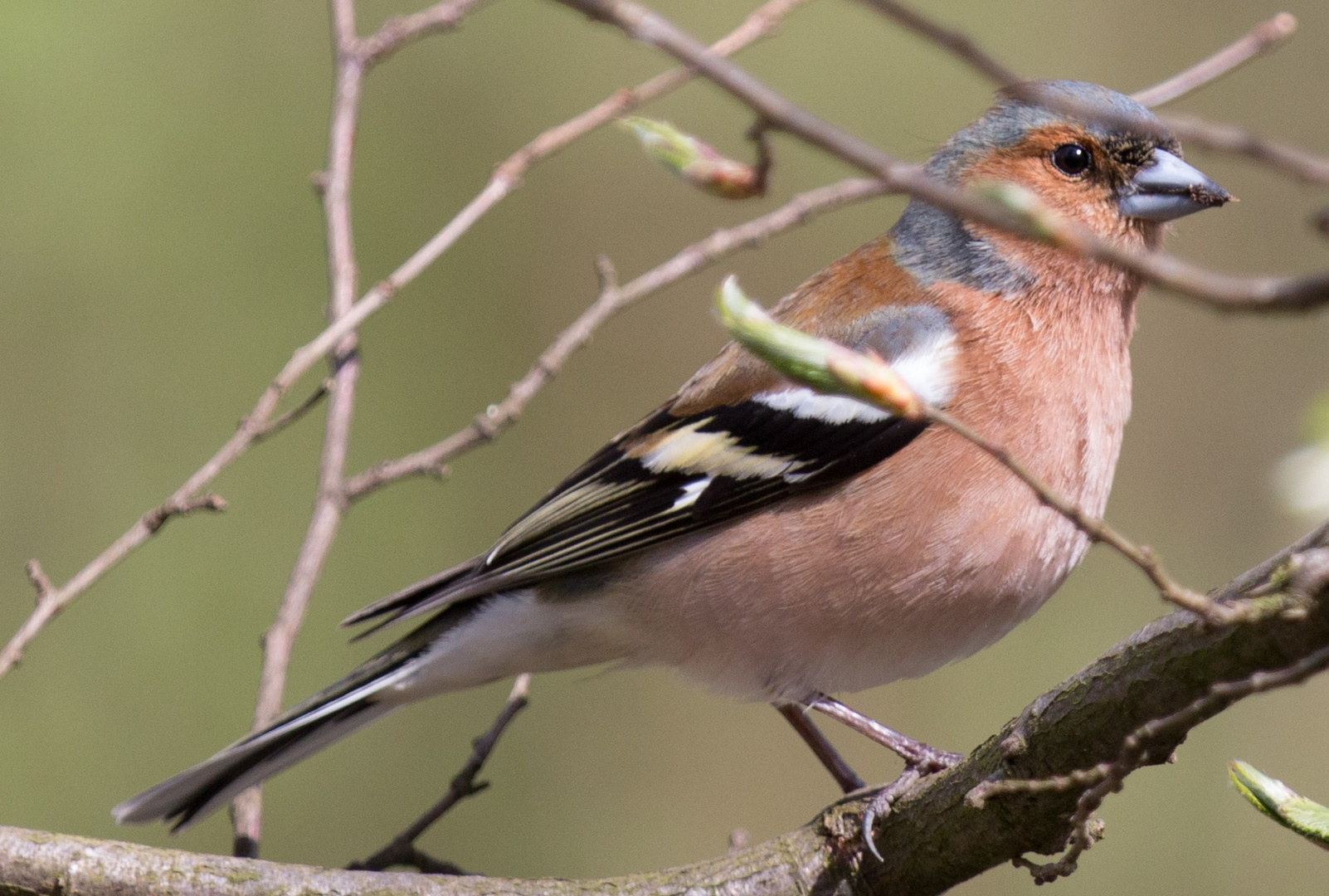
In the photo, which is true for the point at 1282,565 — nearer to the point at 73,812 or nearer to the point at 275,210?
the point at 73,812

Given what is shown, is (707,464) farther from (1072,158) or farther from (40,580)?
(40,580)

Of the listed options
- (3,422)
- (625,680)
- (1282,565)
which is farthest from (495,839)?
(1282,565)

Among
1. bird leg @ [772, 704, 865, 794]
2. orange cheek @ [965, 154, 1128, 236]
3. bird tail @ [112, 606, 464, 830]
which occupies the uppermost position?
orange cheek @ [965, 154, 1128, 236]

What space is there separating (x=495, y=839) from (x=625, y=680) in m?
0.84

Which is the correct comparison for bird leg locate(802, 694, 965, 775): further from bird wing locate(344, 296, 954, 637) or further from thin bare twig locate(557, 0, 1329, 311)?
thin bare twig locate(557, 0, 1329, 311)

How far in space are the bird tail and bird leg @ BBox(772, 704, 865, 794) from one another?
3.29 feet

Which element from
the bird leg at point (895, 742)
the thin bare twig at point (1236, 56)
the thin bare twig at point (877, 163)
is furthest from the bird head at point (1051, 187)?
the thin bare twig at point (877, 163)

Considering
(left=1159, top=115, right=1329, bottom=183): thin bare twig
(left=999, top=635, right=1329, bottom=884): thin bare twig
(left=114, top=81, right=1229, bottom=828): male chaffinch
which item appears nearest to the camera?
(left=1159, top=115, right=1329, bottom=183): thin bare twig

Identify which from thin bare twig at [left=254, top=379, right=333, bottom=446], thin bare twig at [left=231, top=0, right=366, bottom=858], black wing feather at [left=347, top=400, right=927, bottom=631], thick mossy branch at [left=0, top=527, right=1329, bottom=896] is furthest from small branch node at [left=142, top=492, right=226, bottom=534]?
thick mossy branch at [left=0, top=527, right=1329, bottom=896]

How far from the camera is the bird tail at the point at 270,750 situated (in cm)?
327

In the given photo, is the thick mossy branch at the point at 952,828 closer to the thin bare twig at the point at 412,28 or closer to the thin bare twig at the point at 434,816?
the thin bare twig at the point at 434,816

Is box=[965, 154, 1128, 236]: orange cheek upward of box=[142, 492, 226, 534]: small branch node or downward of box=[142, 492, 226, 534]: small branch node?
upward

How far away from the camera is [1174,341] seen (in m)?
5.82

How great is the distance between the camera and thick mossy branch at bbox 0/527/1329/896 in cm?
173
